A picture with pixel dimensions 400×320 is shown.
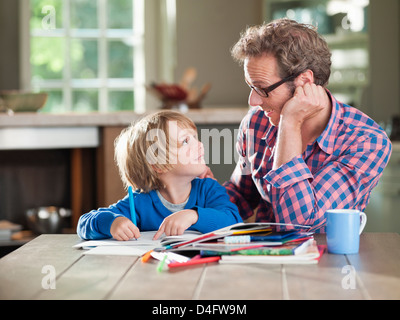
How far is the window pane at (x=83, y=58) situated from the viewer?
18.3 feet

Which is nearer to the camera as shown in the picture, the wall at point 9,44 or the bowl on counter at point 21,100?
the bowl on counter at point 21,100

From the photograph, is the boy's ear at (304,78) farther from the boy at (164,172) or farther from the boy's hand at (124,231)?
the boy's hand at (124,231)

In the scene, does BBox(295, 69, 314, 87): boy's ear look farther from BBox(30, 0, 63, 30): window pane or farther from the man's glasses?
BBox(30, 0, 63, 30): window pane

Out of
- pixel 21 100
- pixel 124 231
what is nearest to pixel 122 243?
pixel 124 231

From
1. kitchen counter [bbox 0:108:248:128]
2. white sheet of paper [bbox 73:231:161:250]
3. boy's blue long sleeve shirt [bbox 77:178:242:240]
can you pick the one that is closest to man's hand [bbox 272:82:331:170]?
boy's blue long sleeve shirt [bbox 77:178:242:240]

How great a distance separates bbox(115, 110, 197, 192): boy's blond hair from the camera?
5.39 feet

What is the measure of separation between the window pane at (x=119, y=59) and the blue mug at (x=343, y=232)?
4620 mm

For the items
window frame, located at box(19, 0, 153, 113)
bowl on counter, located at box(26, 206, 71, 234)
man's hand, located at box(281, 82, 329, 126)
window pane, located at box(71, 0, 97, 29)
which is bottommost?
bowl on counter, located at box(26, 206, 71, 234)

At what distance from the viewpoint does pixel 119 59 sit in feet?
18.7

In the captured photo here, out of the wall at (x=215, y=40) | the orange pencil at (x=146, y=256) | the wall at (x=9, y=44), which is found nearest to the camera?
the orange pencil at (x=146, y=256)

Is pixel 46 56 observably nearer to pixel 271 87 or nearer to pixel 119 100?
pixel 119 100

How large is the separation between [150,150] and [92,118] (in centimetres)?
144

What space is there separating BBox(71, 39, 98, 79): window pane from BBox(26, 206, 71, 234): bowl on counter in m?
2.63

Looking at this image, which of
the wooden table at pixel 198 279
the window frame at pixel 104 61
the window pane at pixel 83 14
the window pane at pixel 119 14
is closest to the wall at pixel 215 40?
the window frame at pixel 104 61
